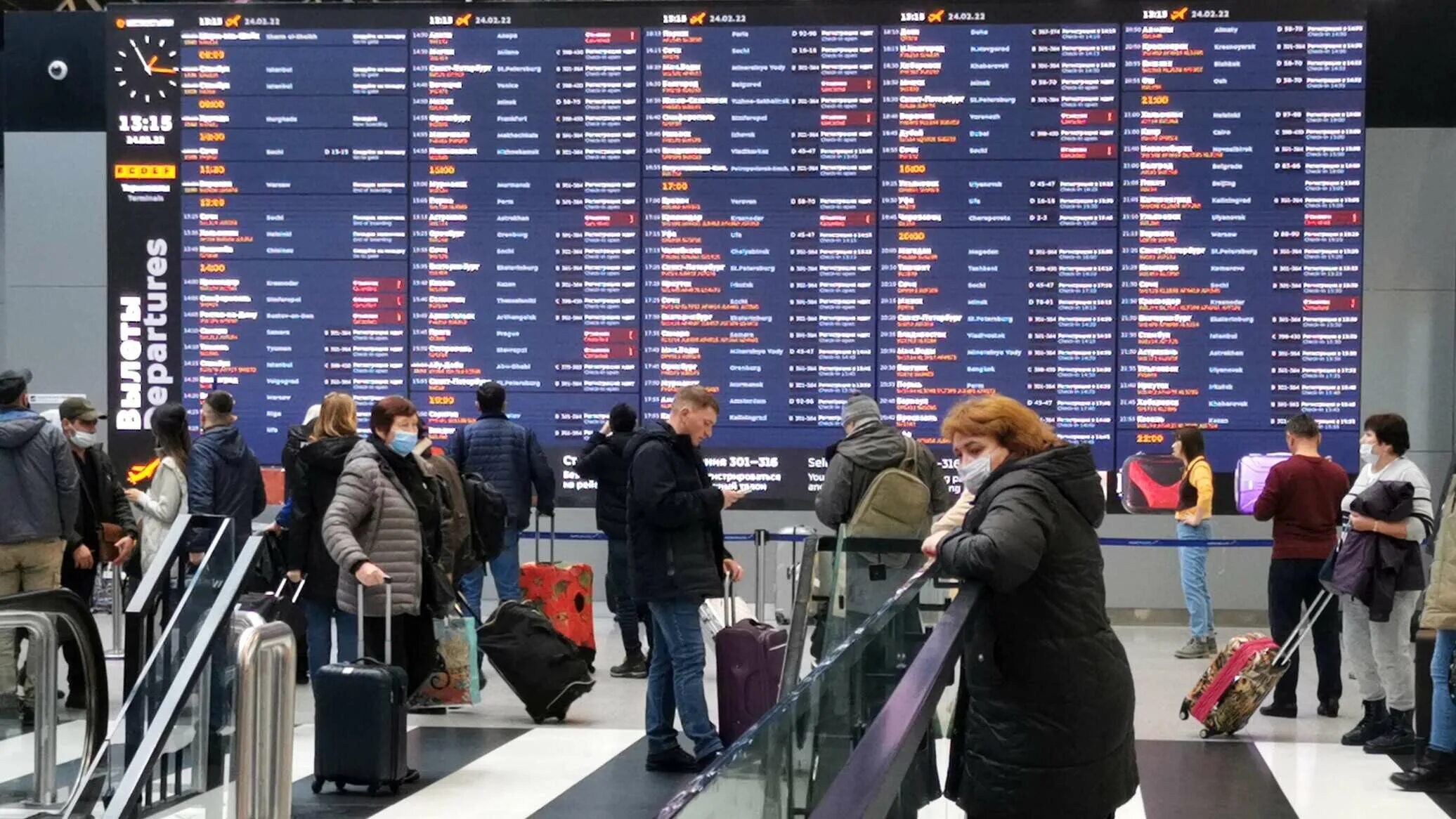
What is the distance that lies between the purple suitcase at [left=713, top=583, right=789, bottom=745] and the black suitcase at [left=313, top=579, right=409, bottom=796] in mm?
1505

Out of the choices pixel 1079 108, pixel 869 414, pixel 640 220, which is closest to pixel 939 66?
pixel 1079 108

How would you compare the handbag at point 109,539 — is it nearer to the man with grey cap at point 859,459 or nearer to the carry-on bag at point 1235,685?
the man with grey cap at point 859,459

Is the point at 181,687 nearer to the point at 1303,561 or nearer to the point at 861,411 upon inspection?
the point at 861,411

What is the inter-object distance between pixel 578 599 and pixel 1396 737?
456 centimetres

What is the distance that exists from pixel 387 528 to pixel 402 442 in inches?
15.1

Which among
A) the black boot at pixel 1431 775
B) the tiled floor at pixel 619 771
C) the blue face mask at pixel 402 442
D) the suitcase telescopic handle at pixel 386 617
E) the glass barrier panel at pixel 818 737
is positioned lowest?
the tiled floor at pixel 619 771

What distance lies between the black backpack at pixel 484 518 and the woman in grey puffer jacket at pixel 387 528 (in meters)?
1.77

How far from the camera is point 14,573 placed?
8281mm

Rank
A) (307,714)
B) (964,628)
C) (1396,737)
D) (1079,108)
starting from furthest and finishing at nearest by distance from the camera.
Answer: (1079,108)
(307,714)
(1396,737)
(964,628)

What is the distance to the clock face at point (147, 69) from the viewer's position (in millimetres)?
11812

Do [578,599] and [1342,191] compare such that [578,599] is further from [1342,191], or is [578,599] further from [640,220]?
[1342,191]

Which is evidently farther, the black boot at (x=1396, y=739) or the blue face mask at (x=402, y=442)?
the black boot at (x=1396, y=739)

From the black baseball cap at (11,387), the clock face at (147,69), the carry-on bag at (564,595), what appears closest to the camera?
the black baseball cap at (11,387)

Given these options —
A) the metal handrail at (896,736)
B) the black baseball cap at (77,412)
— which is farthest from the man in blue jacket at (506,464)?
the metal handrail at (896,736)
